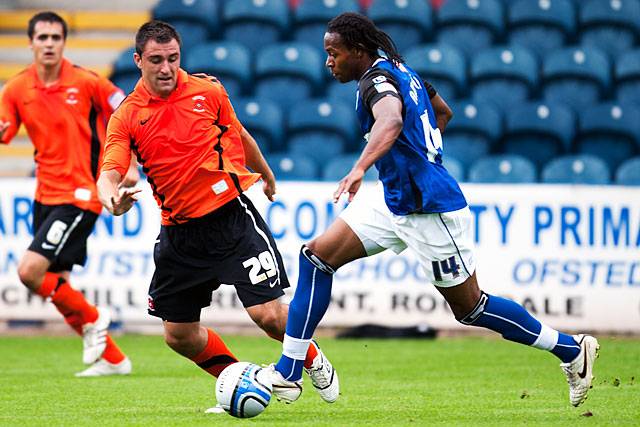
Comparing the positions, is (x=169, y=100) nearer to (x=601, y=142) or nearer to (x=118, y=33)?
(x=601, y=142)

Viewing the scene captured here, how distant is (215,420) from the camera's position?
6344 mm

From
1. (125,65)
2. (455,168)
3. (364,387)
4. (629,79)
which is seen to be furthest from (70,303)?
(629,79)

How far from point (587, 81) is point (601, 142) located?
956 mm

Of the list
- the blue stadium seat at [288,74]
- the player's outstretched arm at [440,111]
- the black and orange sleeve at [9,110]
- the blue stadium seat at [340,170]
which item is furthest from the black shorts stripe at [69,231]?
the blue stadium seat at [288,74]

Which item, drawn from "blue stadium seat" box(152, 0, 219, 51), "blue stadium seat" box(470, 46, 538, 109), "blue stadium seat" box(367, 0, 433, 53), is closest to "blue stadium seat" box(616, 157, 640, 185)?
"blue stadium seat" box(470, 46, 538, 109)

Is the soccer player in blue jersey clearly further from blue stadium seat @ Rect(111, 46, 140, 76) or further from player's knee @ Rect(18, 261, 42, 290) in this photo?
blue stadium seat @ Rect(111, 46, 140, 76)

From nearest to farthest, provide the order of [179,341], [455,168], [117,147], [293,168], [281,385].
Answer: [281,385]
[117,147]
[179,341]
[455,168]
[293,168]

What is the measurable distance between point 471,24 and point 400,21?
2.90ft

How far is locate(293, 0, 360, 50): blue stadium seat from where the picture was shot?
50.5 feet

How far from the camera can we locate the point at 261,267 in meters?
6.49

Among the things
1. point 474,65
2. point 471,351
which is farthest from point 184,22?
point 471,351

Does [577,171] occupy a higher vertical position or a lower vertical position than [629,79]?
lower

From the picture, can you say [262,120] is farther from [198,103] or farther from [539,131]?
[198,103]

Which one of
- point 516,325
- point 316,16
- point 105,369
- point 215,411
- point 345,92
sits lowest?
point 105,369
